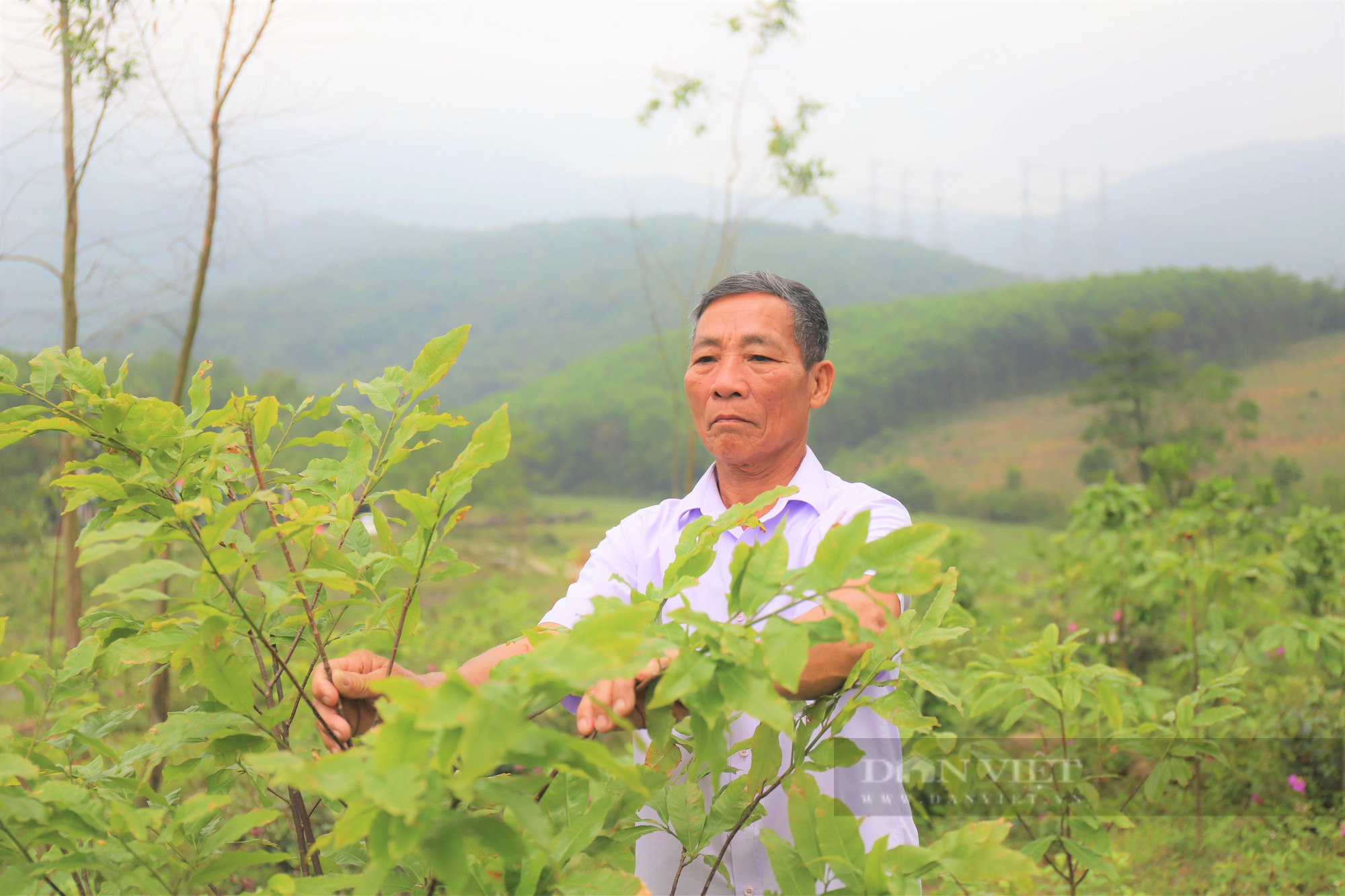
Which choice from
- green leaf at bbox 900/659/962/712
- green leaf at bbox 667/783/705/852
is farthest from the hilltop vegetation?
green leaf at bbox 667/783/705/852

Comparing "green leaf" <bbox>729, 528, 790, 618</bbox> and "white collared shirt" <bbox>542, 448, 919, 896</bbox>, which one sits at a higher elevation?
"green leaf" <bbox>729, 528, 790, 618</bbox>

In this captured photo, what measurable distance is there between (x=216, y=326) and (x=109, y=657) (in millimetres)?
11318

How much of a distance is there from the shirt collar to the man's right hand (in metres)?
0.62

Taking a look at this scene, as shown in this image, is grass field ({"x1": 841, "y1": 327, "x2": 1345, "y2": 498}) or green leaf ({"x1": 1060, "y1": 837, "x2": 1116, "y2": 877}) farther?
grass field ({"x1": 841, "y1": 327, "x2": 1345, "y2": 498})

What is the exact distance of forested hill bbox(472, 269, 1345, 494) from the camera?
9.62 meters

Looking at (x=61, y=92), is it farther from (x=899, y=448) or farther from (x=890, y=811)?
(x=899, y=448)

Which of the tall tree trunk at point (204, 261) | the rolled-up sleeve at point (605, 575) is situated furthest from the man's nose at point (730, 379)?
the tall tree trunk at point (204, 261)

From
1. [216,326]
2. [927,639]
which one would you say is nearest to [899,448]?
[216,326]

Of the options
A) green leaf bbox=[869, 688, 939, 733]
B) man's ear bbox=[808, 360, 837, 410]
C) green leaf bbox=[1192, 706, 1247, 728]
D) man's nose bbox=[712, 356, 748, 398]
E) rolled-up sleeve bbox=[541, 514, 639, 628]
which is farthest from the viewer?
green leaf bbox=[1192, 706, 1247, 728]

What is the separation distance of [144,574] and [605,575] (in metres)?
0.89

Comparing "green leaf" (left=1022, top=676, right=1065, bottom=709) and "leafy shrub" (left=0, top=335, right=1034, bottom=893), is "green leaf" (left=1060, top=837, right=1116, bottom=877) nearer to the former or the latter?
"green leaf" (left=1022, top=676, right=1065, bottom=709)

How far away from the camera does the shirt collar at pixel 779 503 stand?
145 centimetres

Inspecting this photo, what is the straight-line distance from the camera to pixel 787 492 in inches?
32.0

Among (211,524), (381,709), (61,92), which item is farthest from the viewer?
(61,92)
